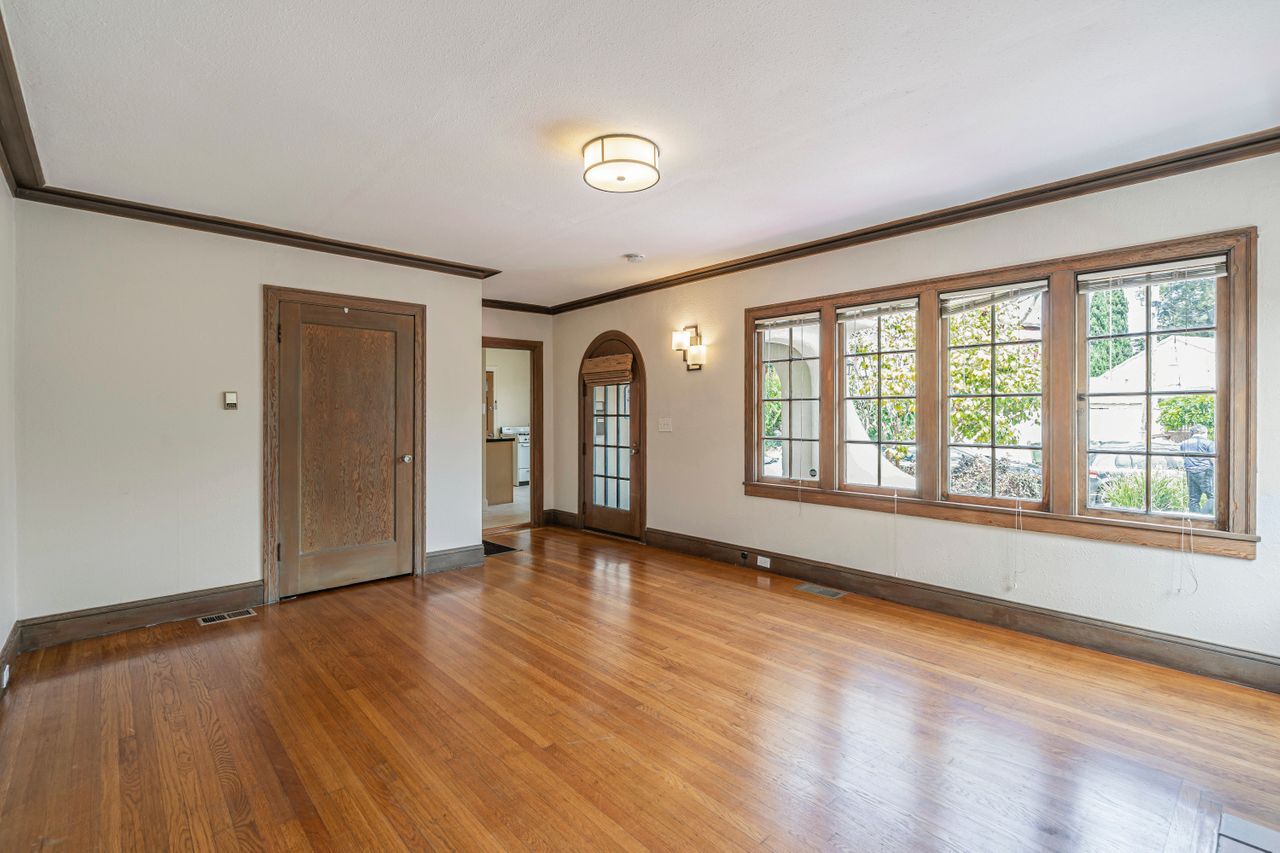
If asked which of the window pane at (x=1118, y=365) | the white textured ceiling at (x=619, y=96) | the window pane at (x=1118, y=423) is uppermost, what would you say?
the white textured ceiling at (x=619, y=96)

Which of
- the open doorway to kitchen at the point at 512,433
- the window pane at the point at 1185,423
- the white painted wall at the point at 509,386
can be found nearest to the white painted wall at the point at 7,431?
the open doorway to kitchen at the point at 512,433

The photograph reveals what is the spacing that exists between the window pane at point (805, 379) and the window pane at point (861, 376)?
23 centimetres

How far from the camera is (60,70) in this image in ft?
7.59

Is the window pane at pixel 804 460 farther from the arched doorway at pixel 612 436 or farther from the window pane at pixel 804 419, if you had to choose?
the arched doorway at pixel 612 436

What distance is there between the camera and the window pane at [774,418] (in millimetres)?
5094

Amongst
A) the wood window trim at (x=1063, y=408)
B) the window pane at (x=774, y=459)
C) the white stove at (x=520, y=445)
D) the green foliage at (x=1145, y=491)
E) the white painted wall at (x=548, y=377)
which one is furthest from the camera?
the white stove at (x=520, y=445)

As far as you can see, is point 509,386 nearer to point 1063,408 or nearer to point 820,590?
→ point 820,590

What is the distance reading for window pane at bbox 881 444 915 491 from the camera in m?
4.30

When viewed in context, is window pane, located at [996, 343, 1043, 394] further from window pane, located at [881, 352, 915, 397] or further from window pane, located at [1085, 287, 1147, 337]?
window pane, located at [881, 352, 915, 397]

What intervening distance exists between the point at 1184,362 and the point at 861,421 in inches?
73.2

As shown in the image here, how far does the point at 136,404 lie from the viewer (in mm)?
3795

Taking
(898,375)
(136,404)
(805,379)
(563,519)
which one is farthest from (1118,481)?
(136,404)

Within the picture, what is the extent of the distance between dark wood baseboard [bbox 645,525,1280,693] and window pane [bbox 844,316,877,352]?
1.68m

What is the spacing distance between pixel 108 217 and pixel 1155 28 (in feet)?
17.5
